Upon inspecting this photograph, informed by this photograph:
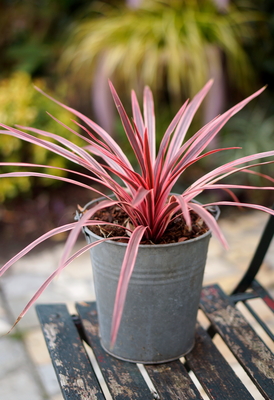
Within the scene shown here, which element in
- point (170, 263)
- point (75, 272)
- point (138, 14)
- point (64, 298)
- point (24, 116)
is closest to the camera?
point (170, 263)

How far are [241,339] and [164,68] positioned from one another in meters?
2.41

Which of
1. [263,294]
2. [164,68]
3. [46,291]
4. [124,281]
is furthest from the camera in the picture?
[164,68]

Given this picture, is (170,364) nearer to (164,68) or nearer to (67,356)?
(67,356)

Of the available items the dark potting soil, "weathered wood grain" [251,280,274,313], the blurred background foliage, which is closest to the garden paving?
"weathered wood grain" [251,280,274,313]

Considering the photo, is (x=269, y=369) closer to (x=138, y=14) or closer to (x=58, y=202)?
(x=58, y=202)

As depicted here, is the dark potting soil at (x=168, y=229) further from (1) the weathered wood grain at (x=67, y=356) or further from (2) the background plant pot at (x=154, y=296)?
(1) the weathered wood grain at (x=67, y=356)

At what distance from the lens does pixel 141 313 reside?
100cm

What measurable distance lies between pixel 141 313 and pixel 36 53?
138 inches

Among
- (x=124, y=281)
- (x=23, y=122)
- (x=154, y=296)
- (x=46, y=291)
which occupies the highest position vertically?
(x=124, y=281)

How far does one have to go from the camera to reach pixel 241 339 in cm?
113

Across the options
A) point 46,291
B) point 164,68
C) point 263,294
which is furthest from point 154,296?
point 164,68

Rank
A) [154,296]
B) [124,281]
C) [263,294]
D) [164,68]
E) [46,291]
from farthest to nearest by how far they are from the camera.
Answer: [164,68], [46,291], [263,294], [154,296], [124,281]

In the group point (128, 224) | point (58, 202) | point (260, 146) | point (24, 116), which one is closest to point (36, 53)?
point (24, 116)

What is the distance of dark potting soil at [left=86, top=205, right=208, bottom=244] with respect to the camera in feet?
3.39
